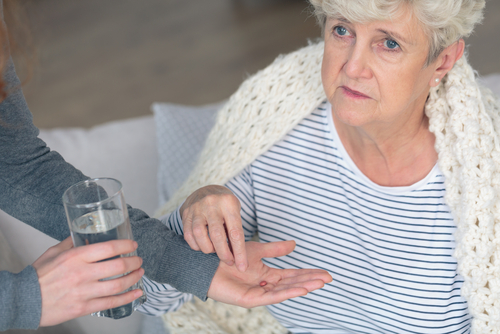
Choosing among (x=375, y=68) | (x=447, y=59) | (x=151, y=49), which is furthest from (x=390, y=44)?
(x=151, y=49)

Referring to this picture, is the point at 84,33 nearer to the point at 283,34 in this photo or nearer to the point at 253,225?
the point at 283,34

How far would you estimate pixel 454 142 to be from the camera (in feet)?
4.12

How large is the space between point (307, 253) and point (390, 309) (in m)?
0.27

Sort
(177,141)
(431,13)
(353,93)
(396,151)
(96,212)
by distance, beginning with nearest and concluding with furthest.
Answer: (96,212) < (431,13) < (353,93) < (396,151) < (177,141)

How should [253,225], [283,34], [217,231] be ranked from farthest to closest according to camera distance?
[283,34]
[253,225]
[217,231]

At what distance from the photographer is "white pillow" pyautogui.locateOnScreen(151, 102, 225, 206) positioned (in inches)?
69.6

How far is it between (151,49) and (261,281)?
3198 millimetres

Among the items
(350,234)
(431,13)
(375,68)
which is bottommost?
(350,234)

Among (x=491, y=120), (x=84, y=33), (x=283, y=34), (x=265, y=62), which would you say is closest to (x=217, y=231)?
(x=491, y=120)

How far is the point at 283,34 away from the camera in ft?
13.0

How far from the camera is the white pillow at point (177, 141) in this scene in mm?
1769

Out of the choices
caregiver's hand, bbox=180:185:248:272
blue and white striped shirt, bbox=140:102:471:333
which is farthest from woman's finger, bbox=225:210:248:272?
blue and white striped shirt, bbox=140:102:471:333

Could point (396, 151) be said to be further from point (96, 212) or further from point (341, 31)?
point (96, 212)

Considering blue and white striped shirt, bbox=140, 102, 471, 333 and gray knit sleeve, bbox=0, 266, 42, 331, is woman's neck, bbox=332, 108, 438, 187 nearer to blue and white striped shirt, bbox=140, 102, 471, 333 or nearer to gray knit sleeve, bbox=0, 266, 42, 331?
blue and white striped shirt, bbox=140, 102, 471, 333
